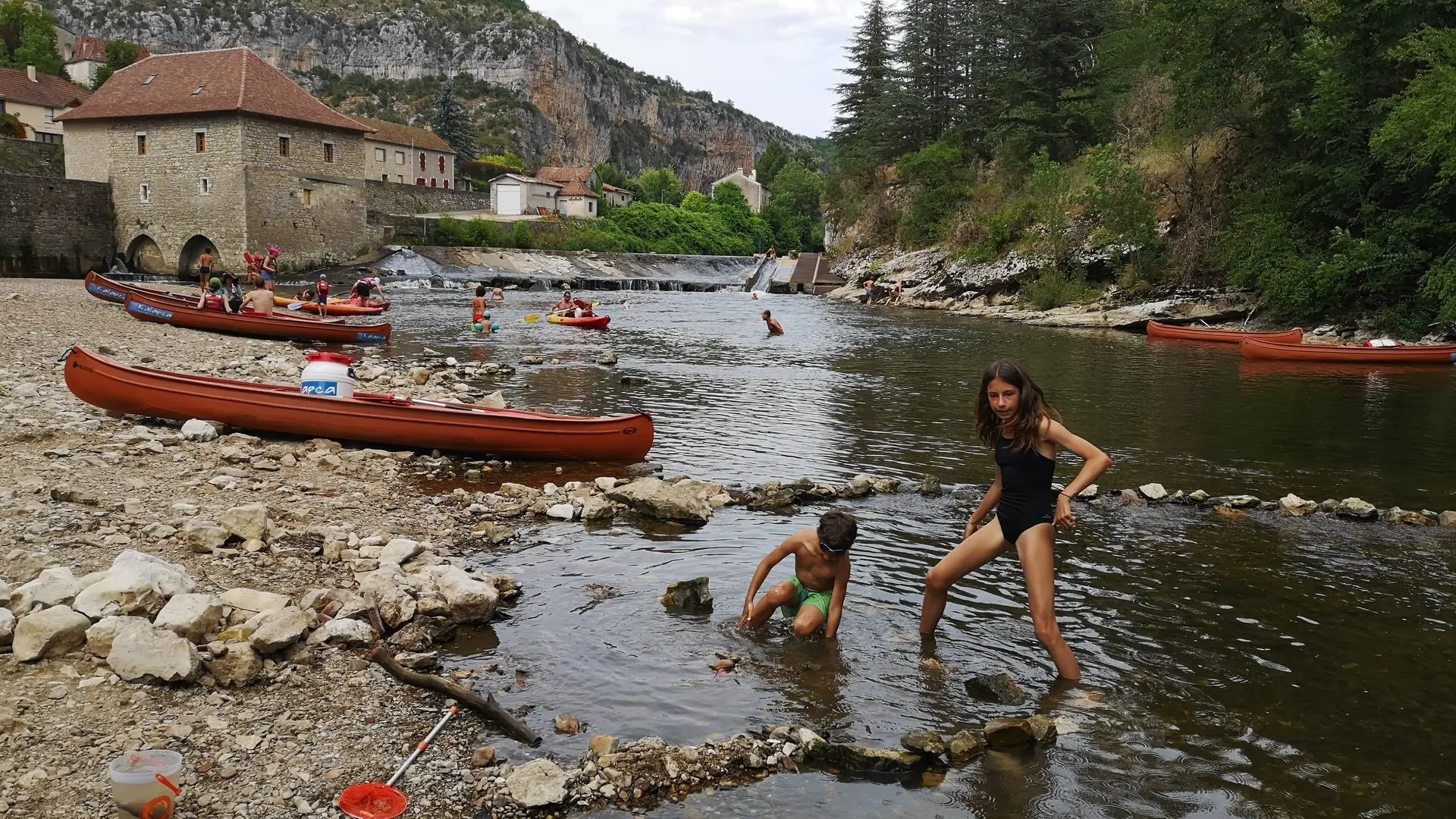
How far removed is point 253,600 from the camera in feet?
19.4

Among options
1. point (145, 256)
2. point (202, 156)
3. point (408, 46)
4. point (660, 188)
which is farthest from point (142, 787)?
point (408, 46)

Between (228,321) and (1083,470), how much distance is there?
22.3m

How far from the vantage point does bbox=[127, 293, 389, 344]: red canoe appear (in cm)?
2236

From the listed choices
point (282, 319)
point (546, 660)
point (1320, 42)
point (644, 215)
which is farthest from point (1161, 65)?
point (644, 215)

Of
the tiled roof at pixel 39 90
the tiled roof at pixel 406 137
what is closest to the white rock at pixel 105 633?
the tiled roof at pixel 39 90

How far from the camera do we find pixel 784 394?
19.0 metres

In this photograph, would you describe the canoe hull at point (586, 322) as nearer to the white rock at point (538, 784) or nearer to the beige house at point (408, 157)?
the white rock at point (538, 784)

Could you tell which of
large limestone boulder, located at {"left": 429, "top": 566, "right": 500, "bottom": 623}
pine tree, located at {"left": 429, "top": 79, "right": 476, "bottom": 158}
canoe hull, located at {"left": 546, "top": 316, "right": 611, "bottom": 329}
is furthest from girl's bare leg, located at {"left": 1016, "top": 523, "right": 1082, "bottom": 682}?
pine tree, located at {"left": 429, "top": 79, "right": 476, "bottom": 158}

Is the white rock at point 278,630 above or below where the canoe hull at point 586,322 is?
below

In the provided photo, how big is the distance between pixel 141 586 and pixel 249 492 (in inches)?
150

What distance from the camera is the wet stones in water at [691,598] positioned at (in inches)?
281

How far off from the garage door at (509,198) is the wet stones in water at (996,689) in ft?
268

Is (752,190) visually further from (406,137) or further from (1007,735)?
(1007,735)

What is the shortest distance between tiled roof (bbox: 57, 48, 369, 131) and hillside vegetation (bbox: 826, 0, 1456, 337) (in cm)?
3541
